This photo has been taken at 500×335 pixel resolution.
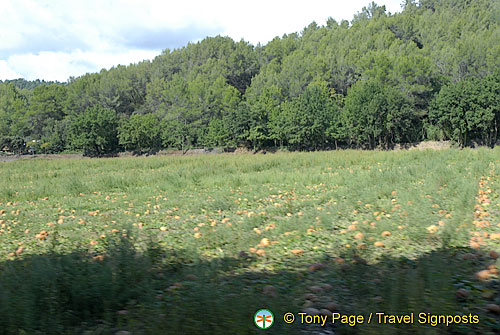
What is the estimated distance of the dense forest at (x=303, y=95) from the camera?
52750mm

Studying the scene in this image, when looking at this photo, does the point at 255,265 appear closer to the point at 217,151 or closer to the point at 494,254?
the point at 494,254

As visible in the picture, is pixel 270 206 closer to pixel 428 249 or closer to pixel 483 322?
pixel 428 249

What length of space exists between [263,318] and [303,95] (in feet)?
198

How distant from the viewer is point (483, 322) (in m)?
2.94

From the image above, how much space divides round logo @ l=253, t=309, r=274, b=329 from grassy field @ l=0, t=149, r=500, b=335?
48 mm

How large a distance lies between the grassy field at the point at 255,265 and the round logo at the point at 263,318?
5 centimetres

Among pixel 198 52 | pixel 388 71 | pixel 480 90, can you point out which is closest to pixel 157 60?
pixel 198 52

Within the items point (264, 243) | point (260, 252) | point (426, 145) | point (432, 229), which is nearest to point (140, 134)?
point (426, 145)

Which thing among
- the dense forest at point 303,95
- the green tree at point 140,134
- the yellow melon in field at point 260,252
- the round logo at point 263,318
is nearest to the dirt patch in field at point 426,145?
the dense forest at point 303,95

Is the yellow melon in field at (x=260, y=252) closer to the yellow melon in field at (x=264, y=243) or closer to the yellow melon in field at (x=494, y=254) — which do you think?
the yellow melon in field at (x=264, y=243)

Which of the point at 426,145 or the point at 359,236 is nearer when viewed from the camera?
the point at 359,236

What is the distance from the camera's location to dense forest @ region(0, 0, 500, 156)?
52750 mm

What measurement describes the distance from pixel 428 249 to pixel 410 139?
183 ft

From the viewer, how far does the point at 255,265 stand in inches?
183
